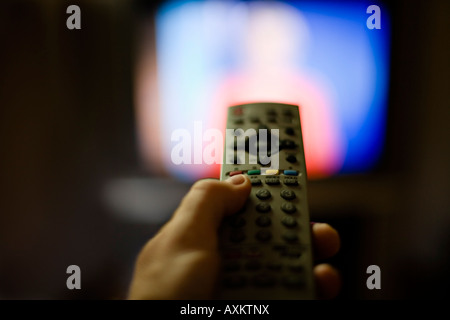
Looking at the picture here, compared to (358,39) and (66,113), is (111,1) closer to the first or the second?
(66,113)

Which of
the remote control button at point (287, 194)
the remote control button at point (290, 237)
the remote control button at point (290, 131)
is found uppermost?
the remote control button at point (290, 131)

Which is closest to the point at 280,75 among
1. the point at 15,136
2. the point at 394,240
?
the point at 394,240

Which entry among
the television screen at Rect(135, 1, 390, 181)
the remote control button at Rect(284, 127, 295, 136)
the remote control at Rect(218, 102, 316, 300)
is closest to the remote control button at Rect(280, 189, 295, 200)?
the remote control at Rect(218, 102, 316, 300)

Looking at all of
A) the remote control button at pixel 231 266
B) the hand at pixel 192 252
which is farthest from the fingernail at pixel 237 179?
the remote control button at pixel 231 266

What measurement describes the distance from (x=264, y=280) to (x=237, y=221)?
86mm

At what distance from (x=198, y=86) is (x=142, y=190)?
28 centimetres

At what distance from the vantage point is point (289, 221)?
474mm

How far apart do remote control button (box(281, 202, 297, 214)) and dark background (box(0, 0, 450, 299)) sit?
1.43 feet

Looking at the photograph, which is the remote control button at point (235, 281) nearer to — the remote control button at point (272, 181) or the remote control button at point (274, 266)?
the remote control button at point (274, 266)

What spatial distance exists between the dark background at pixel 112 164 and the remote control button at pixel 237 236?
449mm

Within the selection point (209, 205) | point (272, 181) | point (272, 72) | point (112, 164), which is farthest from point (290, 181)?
point (112, 164)

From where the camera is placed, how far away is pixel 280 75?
893mm

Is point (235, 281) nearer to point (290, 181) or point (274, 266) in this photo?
point (274, 266)

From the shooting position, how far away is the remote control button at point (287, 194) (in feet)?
1.65
